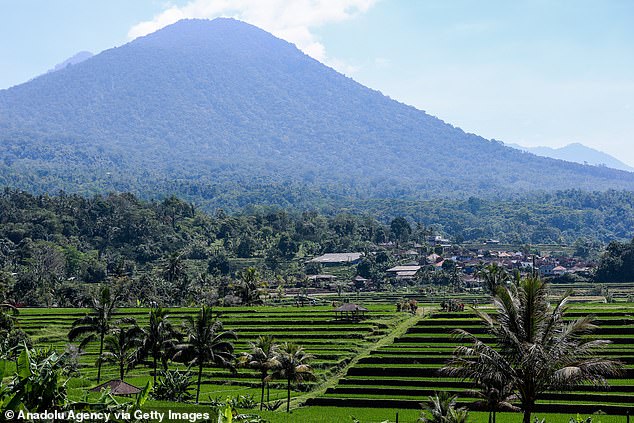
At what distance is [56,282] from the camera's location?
240 ft

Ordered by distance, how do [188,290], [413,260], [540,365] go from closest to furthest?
[540,365]
[188,290]
[413,260]

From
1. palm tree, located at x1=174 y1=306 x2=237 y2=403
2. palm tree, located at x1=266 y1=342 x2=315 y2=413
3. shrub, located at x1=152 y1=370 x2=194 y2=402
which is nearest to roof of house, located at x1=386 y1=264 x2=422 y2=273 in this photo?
palm tree, located at x1=266 y1=342 x2=315 y2=413

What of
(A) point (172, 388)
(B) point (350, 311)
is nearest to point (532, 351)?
(A) point (172, 388)

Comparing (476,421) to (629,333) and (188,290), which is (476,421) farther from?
(188,290)

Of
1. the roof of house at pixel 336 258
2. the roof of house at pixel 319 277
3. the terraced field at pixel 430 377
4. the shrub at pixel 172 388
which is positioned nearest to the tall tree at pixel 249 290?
the terraced field at pixel 430 377

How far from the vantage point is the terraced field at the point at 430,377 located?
28.2 m

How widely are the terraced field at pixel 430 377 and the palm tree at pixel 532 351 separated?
9.14m

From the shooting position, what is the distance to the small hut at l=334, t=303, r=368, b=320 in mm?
Answer: 46750

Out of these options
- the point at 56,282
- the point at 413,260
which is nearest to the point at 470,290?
the point at 413,260

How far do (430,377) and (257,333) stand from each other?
13.7 metres

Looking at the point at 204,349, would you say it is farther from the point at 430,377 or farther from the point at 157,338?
the point at 430,377

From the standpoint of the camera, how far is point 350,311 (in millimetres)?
47094

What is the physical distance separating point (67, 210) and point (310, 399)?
8724cm

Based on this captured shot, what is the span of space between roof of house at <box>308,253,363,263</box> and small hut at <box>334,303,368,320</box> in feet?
179
